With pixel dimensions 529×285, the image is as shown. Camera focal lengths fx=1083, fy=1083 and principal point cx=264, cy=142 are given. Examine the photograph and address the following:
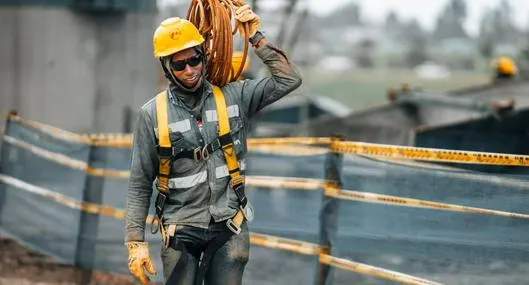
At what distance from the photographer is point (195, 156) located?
550 cm

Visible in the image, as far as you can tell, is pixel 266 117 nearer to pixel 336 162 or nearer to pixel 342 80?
pixel 336 162

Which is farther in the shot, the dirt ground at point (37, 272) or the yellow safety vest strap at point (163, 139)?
the dirt ground at point (37, 272)

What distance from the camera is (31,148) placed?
10.1 metres

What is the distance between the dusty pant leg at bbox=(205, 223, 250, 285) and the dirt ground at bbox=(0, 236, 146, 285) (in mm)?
3791

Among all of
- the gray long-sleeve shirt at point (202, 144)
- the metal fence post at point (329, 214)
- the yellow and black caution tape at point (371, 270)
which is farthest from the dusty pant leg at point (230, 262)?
the metal fence post at point (329, 214)

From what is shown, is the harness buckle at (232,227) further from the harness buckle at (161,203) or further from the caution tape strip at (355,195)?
the caution tape strip at (355,195)

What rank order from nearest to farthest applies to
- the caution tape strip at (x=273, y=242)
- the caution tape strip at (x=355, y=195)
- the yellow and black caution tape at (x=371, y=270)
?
the caution tape strip at (x=355, y=195)
the yellow and black caution tape at (x=371, y=270)
the caution tape strip at (x=273, y=242)

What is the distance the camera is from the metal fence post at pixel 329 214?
23.1ft

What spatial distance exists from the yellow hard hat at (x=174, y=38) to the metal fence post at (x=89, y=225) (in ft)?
12.5

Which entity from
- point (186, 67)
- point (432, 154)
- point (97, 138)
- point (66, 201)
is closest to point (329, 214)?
point (432, 154)

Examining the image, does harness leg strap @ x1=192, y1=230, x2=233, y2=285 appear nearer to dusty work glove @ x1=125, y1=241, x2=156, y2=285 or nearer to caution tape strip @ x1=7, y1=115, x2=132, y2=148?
dusty work glove @ x1=125, y1=241, x2=156, y2=285

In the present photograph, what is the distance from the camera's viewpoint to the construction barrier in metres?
6.00

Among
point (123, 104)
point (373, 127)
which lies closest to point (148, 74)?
point (123, 104)

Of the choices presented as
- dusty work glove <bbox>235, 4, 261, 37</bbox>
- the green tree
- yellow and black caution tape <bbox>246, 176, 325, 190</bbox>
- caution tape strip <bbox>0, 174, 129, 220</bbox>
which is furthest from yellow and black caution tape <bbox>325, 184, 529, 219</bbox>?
the green tree
